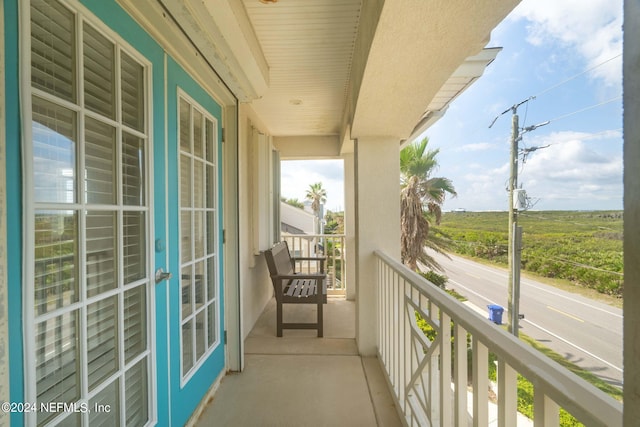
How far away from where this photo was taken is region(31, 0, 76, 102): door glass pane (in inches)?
31.0

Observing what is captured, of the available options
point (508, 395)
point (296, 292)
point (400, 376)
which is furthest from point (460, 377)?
point (296, 292)

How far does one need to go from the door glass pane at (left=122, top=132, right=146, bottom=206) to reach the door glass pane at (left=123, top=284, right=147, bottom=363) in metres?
0.40

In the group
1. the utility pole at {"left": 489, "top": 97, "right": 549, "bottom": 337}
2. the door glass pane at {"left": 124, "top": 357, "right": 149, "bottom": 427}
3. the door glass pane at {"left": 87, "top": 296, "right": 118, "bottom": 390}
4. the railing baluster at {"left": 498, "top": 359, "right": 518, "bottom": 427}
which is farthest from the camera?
the utility pole at {"left": 489, "top": 97, "right": 549, "bottom": 337}

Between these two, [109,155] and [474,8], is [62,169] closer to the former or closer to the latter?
[109,155]

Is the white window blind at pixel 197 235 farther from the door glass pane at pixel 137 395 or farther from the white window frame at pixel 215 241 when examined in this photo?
the door glass pane at pixel 137 395

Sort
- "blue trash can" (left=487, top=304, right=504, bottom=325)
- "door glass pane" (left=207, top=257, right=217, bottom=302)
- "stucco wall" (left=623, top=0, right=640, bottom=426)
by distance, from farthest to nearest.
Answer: "blue trash can" (left=487, top=304, right=504, bottom=325), "door glass pane" (left=207, top=257, right=217, bottom=302), "stucco wall" (left=623, top=0, right=640, bottom=426)

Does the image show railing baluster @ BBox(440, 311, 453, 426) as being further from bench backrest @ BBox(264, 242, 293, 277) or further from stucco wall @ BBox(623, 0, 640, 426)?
bench backrest @ BBox(264, 242, 293, 277)

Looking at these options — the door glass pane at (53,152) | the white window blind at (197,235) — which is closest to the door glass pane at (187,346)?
the white window blind at (197,235)

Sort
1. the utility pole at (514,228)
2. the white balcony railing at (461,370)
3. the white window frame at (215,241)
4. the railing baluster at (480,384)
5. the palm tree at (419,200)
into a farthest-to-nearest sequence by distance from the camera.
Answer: the palm tree at (419,200), the utility pole at (514,228), the white window frame at (215,241), the railing baluster at (480,384), the white balcony railing at (461,370)

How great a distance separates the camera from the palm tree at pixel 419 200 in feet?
19.1

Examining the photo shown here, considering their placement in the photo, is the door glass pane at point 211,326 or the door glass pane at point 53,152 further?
the door glass pane at point 211,326

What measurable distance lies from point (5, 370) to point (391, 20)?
157 centimetres

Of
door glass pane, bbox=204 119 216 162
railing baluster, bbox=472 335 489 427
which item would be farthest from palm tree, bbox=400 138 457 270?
railing baluster, bbox=472 335 489 427

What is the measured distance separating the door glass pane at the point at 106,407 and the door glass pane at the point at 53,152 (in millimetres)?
717
